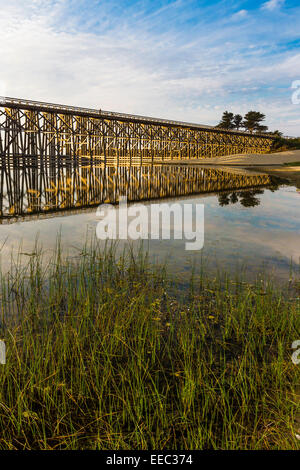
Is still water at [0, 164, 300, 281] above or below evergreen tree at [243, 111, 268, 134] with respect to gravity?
below

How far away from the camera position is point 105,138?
40.2 meters

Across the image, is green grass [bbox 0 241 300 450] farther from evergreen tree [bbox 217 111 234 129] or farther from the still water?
evergreen tree [bbox 217 111 234 129]

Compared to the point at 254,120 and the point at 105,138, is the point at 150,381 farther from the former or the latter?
the point at 254,120

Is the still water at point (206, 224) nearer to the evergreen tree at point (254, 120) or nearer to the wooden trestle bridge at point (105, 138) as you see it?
the wooden trestle bridge at point (105, 138)

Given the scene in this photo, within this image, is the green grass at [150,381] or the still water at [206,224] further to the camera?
the still water at [206,224]

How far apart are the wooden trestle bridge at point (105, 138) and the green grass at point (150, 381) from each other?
92.6ft

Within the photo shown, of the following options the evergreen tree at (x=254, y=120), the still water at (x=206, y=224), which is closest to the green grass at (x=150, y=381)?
the still water at (x=206, y=224)

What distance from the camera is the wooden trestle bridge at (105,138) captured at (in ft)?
94.9

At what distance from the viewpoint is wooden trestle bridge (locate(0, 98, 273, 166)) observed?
28934 mm

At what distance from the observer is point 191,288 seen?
15.2 ft

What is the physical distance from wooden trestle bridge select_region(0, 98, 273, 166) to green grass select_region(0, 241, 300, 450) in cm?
2821

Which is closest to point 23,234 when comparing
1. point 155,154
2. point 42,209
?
point 42,209

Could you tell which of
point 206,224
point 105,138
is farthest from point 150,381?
point 105,138

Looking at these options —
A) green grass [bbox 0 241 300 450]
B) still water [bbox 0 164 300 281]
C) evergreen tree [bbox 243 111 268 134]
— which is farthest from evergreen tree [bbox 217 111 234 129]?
green grass [bbox 0 241 300 450]
